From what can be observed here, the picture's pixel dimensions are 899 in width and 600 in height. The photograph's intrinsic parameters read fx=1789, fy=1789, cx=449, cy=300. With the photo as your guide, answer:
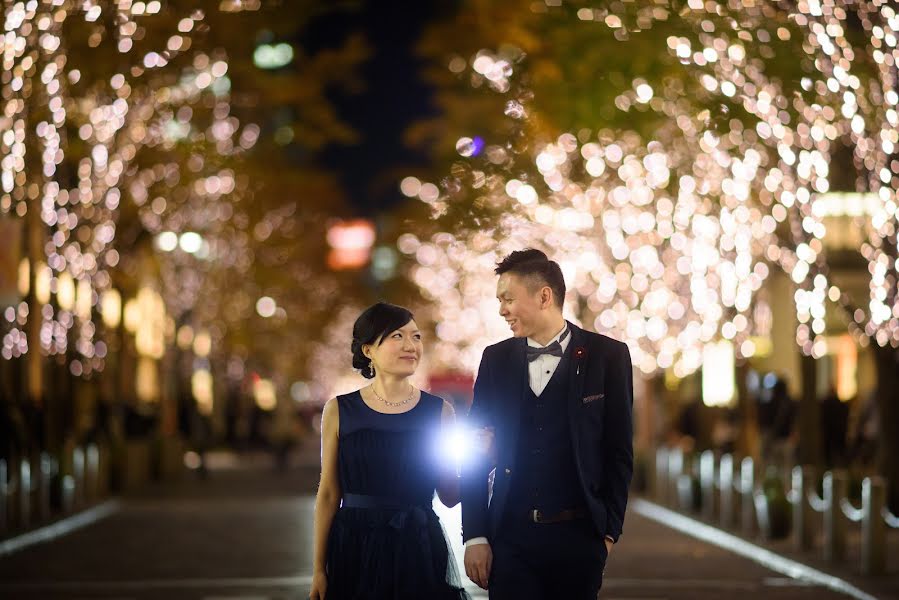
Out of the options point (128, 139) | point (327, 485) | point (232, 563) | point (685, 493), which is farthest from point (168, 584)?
Answer: point (128, 139)

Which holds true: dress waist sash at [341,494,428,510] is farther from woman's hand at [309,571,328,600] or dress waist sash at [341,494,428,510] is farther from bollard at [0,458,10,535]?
bollard at [0,458,10,535]

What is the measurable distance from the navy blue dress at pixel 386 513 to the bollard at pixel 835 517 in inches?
429

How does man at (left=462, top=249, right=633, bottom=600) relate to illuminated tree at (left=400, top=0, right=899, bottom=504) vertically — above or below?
below

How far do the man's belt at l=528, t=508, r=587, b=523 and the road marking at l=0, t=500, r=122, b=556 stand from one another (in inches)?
534

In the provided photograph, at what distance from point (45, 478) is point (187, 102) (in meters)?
7.07

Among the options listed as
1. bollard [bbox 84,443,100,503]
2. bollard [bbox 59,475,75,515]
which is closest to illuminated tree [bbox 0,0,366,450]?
bollard [bbox 84,443,100,503]

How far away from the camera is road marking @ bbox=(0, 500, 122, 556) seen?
19.9 m

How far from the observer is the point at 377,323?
697 cm

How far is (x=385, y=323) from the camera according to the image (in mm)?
6977

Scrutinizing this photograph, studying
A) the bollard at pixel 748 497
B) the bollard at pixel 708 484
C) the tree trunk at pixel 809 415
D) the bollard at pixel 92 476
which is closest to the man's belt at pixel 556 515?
the bollard at pixel 748 497

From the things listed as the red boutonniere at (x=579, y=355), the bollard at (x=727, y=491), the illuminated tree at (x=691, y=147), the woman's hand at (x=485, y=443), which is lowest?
the bollard at (x=727, y=491)

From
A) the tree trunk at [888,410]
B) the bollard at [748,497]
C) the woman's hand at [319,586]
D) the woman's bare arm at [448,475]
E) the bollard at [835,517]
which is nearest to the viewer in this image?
the woman's hand at [319,586]

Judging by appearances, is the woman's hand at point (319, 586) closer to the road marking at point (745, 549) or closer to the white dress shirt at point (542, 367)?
the white dress shirt at point (542, 367)

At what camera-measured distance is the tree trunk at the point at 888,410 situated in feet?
70.9
